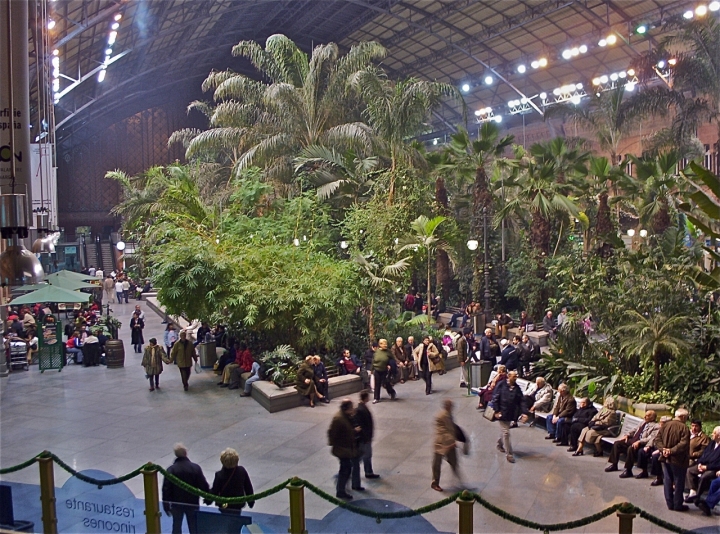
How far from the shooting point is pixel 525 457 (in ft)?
30.7

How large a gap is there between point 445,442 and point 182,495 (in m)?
3.09

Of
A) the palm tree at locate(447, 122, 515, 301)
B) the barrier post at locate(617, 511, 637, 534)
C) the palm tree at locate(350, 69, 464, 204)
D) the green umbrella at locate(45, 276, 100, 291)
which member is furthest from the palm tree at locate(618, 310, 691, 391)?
the green umbrella at locate(45, 276, 100, 291)

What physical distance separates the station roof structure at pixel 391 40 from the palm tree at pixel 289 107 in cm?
510

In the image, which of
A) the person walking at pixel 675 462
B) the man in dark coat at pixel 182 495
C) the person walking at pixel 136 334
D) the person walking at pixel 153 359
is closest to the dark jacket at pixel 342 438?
the man in dark coat at pixel 182 495

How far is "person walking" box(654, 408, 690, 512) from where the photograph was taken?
24.6 ft

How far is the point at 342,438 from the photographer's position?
7852 millimetres

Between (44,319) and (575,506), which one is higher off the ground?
(44,319)

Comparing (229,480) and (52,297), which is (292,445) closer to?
(229,480)

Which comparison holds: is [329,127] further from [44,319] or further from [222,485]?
[222,485]

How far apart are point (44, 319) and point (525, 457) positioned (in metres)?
16.9

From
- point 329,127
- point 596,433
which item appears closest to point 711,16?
point 329,127

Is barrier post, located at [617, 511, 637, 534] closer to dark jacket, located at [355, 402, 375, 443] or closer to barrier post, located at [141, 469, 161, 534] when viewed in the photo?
dark jacket, located at [355, 402, 375, 443]

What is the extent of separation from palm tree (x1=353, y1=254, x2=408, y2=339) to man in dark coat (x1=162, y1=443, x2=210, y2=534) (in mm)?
9642

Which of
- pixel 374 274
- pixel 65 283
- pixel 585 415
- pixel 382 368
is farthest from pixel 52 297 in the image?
pixel 585 415
